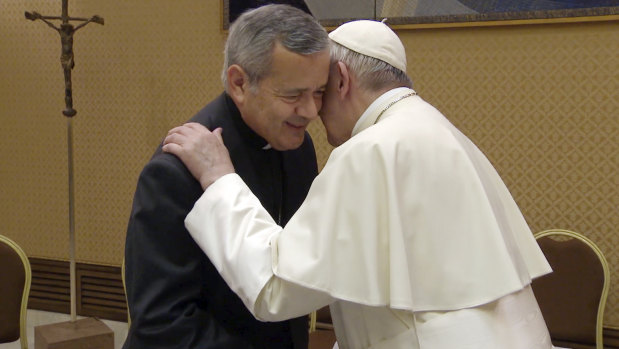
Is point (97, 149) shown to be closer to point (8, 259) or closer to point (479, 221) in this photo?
point (8, 259)

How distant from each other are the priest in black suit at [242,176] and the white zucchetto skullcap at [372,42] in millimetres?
164

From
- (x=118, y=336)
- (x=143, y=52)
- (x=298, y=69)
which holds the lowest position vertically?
(x=118, y=336)

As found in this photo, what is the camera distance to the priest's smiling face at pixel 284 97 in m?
1.58

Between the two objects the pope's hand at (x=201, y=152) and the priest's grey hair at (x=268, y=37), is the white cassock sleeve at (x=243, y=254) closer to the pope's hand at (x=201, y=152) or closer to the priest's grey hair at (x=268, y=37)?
the pope's hand at (x=201, y=152)

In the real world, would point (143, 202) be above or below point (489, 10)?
below

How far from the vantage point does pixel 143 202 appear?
1.48 metres

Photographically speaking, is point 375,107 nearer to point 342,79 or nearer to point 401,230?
point 342,79

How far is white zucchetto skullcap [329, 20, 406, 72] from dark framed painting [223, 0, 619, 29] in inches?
82.0

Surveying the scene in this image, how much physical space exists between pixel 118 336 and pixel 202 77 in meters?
1.97

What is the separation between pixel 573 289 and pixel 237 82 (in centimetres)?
257

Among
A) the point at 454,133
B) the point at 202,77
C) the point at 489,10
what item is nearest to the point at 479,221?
the point at 454,133

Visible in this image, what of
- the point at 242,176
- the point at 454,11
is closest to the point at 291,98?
the point at 242,176

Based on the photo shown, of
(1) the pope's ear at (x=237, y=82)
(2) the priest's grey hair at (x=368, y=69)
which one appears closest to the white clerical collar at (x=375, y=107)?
(2) the priest's grey hair at (x=368, y=69)

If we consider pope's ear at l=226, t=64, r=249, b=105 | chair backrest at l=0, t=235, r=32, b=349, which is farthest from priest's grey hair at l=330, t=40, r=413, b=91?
chair backrest at l=0, t=235, r=32, b=349
